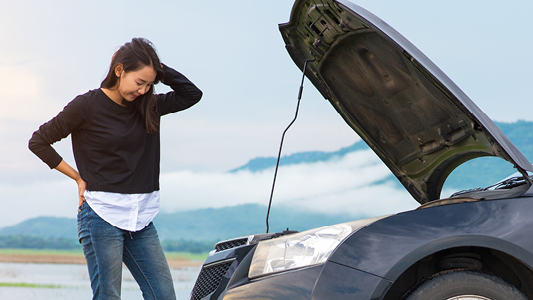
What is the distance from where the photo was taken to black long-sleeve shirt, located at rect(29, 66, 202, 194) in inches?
92.3

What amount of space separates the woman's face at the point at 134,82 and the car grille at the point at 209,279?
94cm

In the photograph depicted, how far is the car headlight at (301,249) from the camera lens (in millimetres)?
1805

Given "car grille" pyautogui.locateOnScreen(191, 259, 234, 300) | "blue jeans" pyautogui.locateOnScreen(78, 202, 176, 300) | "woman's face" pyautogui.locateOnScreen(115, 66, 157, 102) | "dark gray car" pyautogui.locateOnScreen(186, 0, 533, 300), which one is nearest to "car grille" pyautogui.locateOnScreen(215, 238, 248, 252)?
Result: "dark gray car" pyautogui.locateOnScreen(186, 0, 533, 300)

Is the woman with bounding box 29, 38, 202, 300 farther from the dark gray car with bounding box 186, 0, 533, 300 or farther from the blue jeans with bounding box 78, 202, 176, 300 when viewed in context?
the dark gray car with bounding box 186, 0, 533, 300

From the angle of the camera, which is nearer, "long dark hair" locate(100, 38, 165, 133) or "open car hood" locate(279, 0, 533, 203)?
"open car hood" locate(279, 0, 533, 203)

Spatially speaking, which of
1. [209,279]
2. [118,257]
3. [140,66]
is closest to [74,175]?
[118,257]

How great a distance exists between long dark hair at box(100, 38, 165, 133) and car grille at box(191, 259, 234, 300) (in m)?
0.77

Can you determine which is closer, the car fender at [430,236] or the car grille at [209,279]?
the car fender at [430,236]

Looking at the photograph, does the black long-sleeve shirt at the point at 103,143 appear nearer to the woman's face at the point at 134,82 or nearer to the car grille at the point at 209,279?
the woman's face at the point at 134,82

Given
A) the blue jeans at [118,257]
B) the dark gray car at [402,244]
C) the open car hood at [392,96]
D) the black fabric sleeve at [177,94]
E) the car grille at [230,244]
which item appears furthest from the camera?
the black fabric sleeve at [177,94]

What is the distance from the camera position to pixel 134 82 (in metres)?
2.36

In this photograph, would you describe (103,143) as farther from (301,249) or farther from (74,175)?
(301,249)

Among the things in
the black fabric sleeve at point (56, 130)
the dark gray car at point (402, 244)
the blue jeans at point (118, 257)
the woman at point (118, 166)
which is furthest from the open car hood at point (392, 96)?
the blue jeans at point (118, 257)

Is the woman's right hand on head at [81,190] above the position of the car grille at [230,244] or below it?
above
